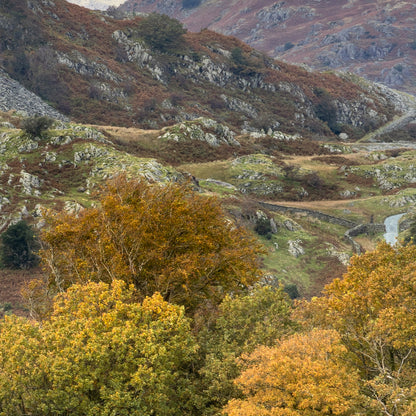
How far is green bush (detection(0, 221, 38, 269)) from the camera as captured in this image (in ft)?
96.6

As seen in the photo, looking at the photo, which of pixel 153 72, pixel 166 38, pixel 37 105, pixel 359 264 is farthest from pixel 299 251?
pixel 166 38

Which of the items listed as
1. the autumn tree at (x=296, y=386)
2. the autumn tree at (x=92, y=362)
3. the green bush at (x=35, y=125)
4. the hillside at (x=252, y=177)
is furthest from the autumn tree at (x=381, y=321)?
the green bush at (x=35, y=125)

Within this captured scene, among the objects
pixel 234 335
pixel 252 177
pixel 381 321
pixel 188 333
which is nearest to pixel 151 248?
pixel 234 335

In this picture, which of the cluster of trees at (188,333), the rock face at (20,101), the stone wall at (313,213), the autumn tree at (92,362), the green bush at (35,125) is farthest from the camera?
the rock face at (20,101)

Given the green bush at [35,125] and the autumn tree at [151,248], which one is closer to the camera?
the autumn tree at [151,248]

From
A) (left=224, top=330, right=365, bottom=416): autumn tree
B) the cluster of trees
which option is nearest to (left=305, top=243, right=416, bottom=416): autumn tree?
the cluster of trees

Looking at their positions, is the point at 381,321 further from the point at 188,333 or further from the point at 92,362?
the point at 92,362

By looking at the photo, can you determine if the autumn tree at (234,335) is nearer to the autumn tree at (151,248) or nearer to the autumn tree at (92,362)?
the autumn tree at (92,362)

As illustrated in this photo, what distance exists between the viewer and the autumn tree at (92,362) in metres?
10.9

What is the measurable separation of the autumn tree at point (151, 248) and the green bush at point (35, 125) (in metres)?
29.5

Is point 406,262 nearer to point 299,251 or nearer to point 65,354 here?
point 65,354

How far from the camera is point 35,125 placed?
44844mm

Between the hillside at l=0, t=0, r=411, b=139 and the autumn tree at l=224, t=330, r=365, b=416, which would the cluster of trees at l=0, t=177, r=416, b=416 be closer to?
the autumn tree at l=224, t=330, r=365, b=416

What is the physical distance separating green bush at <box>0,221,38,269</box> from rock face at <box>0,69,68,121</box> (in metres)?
40.3
